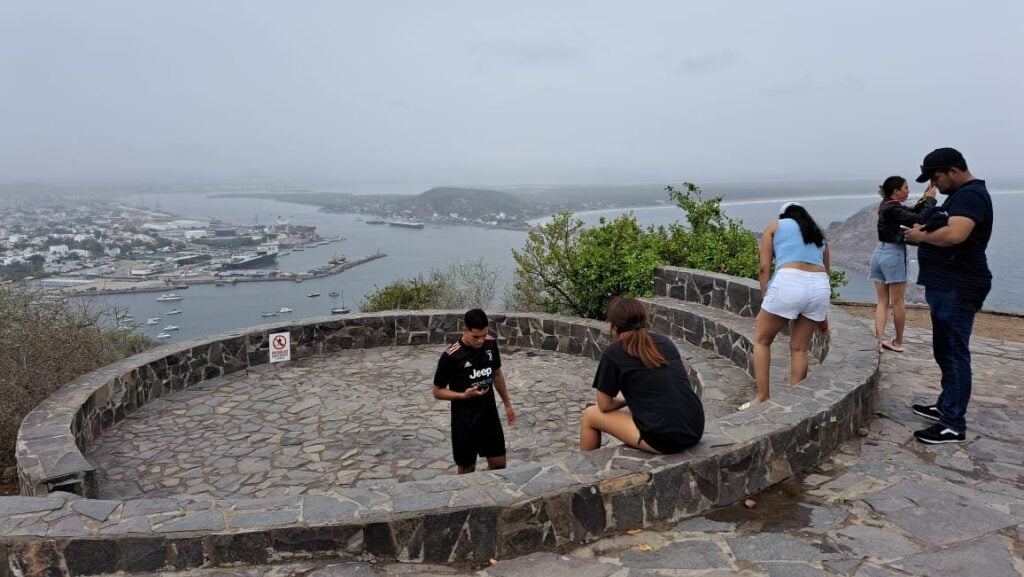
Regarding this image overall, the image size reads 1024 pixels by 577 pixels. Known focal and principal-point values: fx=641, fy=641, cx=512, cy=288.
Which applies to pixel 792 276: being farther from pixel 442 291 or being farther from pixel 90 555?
pixel 442 291

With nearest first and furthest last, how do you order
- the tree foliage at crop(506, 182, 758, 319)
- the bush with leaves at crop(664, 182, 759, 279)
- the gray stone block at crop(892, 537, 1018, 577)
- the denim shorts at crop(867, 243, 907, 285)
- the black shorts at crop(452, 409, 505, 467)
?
1. the gray stone block at crop(892, 537, 1018, 577)
2. the black shorts at crop(452, 409, 505, 467)
3. the denim shorts at crop(867, 243, 907, 285)
4. the tree foliage at crop(506, 182, 758, 319)
5. the bush with leaves at crop(664, 182, 759, 279)

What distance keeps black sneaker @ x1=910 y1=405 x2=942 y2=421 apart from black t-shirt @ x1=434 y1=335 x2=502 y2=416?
3445mm

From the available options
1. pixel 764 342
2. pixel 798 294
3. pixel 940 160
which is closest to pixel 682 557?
pixel 764 342

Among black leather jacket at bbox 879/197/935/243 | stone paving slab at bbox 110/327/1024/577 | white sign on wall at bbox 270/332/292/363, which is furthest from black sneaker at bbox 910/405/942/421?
white sign on wall at bbox 270/332/292/363

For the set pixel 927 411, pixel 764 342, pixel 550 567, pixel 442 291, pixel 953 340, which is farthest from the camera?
pixel 442 291

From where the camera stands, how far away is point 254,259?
130 ft

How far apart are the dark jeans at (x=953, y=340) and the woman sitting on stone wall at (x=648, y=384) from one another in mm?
1880

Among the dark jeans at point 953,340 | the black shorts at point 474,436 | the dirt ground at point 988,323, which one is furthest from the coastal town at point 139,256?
the dark jeans at point 953,340

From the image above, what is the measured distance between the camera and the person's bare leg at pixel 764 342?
15.9ft

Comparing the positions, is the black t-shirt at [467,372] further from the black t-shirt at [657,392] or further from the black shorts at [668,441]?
the black shorts at [668,441]

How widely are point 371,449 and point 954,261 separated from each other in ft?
17.0

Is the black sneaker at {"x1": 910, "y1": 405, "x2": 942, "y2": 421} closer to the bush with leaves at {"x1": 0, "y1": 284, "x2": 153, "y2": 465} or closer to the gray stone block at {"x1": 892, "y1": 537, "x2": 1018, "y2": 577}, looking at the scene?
the gray stone block at {"x1": 892, "y1": 537, "x2": 1018, "y2": 577}

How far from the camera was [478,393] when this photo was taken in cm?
457

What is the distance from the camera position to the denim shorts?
21.1 ft
